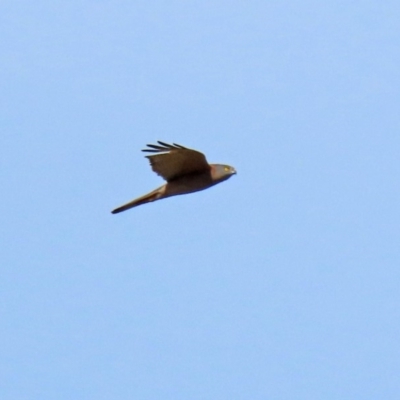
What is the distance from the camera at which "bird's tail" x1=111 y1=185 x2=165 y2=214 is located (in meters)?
50.4

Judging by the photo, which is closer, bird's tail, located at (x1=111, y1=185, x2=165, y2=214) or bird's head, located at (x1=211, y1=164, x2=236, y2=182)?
bird's head, located at (x1=211, y1=164, x2=236, y2=182)

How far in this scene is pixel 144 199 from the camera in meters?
50.6

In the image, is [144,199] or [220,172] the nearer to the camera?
[220,172]

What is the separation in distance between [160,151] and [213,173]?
112 centimetres

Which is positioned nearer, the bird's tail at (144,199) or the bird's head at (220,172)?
the bird's head at (220,172)

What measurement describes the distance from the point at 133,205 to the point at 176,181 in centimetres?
102

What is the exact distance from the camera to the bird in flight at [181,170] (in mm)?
49531

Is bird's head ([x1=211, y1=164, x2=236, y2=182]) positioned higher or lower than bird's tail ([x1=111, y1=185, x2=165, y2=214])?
higher

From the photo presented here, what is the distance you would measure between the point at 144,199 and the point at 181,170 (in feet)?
3.46

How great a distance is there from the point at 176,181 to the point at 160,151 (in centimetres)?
89

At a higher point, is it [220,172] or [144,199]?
[220,172]

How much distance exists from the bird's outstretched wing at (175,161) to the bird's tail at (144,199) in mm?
329

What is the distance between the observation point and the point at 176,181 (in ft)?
165

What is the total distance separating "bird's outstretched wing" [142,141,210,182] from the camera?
49469 mm
